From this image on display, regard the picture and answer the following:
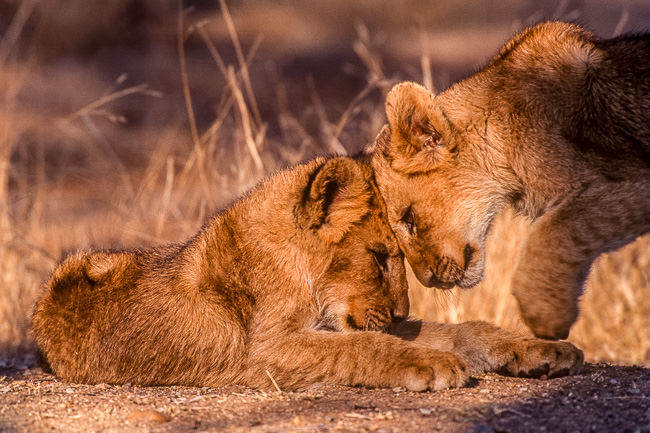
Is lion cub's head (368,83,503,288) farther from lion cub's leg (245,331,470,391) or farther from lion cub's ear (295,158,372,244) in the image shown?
lion cub's leg (245,331,470,391)

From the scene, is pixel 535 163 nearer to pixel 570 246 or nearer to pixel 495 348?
pixel 570 246

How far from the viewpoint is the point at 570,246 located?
4.95 meters

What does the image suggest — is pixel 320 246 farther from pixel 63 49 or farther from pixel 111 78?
pixel 63 49

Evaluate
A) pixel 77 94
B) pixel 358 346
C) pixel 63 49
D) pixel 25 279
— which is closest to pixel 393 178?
pixel 358 346

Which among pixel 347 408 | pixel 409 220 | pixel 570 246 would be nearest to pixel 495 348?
pixel 570 246

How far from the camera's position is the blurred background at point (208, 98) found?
7535 millimetres

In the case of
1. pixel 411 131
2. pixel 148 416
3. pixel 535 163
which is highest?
pixel 411 131

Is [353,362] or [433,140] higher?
[433,140]

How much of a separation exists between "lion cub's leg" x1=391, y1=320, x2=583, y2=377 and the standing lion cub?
20 cm

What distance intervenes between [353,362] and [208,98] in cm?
1402

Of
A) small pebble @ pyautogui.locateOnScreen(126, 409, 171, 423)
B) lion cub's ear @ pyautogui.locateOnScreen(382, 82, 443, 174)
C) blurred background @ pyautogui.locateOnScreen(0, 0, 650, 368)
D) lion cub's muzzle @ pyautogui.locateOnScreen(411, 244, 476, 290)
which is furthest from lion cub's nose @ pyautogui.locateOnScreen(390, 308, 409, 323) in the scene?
blurred background @ pyautogui.locateOnScreen(0, 0, 650, 368)

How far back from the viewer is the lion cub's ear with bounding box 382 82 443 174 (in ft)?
16.8

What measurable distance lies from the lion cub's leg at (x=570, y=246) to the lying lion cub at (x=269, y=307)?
226 mm

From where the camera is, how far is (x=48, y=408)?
4180 mm
